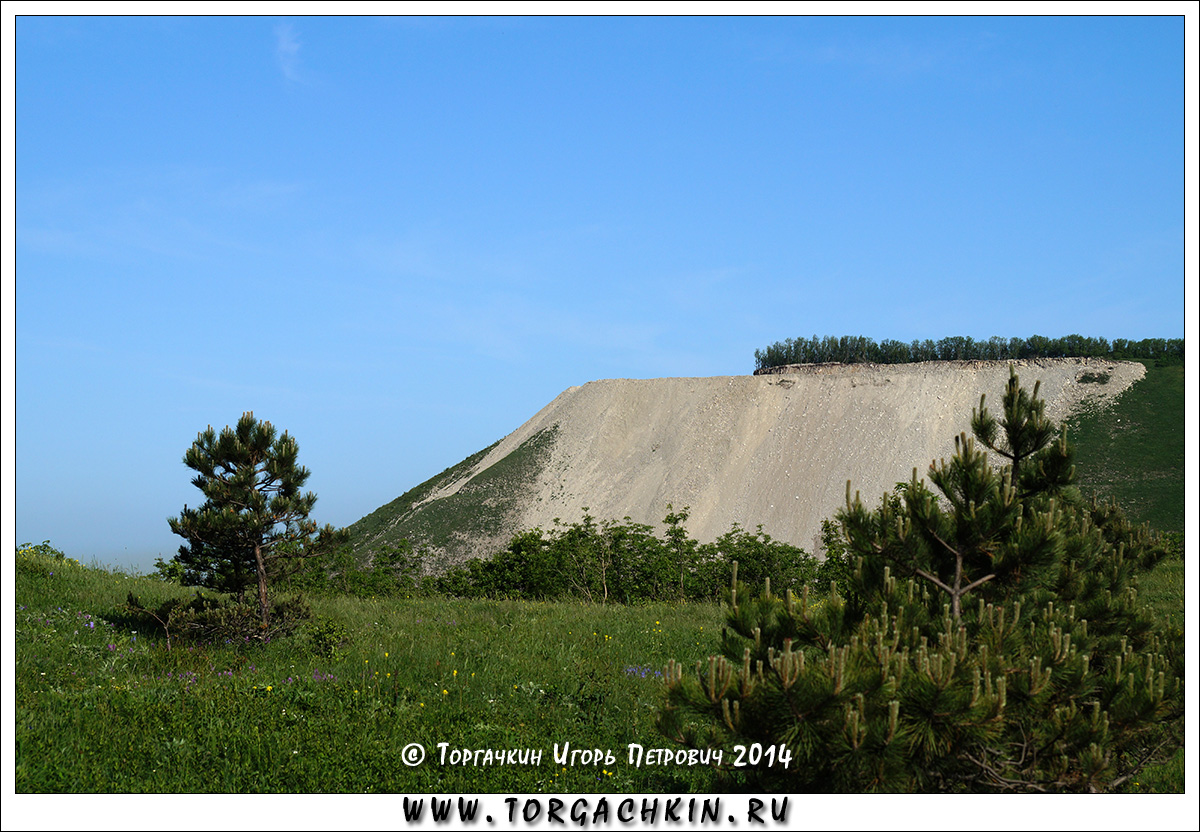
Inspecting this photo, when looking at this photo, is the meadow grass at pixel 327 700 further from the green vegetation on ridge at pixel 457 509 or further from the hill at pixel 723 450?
the hill at pixel 723 450

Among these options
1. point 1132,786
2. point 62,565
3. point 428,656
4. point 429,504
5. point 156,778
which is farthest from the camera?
point 429,504

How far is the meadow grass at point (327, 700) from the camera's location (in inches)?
259

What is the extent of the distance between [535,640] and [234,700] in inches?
203

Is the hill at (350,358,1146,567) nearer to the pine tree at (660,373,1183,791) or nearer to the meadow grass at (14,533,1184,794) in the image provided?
the meadow grass at (14,533,1184,794)

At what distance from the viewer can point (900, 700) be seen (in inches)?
201

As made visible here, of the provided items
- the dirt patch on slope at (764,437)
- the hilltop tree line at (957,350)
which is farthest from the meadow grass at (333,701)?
the hilltop tree line at (957,350)

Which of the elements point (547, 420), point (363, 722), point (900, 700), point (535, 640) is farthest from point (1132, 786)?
point (547, 420)

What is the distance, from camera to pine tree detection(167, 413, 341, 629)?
11.7m

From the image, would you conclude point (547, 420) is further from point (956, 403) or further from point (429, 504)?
point (956, 403)

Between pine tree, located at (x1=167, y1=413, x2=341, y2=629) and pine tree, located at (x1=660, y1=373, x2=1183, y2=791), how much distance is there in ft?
26.1
